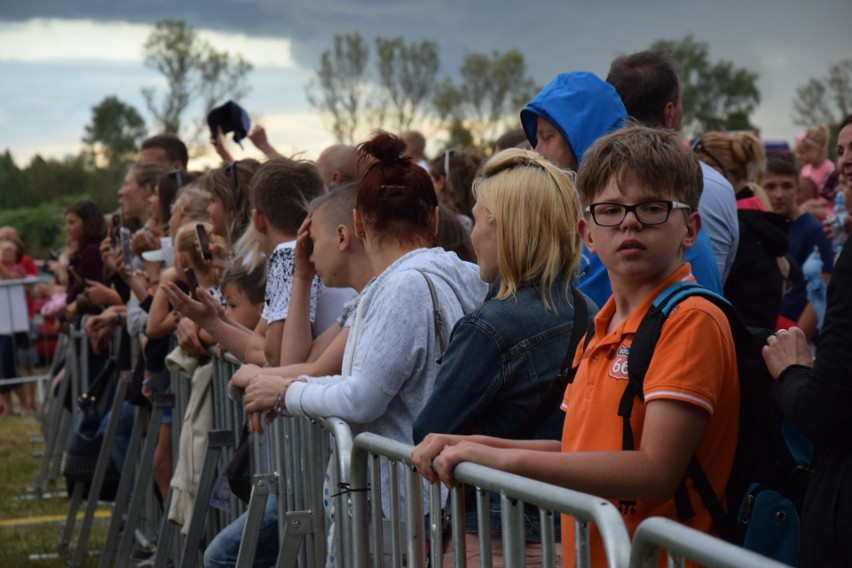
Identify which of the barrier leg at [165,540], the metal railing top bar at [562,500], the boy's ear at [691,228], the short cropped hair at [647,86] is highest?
the short cropped hair at [647,86]

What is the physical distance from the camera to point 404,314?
3.53 meters

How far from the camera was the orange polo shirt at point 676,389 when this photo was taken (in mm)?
2416

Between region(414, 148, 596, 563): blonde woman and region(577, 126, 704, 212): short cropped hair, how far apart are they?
472 mm

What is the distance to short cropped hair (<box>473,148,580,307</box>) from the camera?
128 inches

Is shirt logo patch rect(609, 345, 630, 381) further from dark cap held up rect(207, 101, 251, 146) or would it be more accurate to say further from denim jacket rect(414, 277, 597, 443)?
dark cap held up rect(207, 101, 251, 146)

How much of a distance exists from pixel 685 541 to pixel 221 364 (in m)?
4.19

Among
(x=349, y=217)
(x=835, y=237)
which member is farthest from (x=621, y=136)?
(x=835, y=237)

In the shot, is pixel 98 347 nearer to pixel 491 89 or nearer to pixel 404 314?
pixel 404 314

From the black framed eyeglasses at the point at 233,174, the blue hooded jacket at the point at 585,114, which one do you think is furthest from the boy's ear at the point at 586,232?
the black framed eyeglasses at the point at 233,174

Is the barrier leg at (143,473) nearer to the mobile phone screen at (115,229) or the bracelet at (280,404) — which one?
the mobile phone screen at (115,229)

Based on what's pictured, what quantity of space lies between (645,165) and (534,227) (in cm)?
62

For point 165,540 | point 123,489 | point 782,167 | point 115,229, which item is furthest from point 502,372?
point 115,229

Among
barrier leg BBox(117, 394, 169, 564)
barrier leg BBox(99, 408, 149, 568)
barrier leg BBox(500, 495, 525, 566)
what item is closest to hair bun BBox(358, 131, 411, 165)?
barrier leg BBox(500, 495, 525, 566)

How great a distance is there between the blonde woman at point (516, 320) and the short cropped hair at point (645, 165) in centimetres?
47
